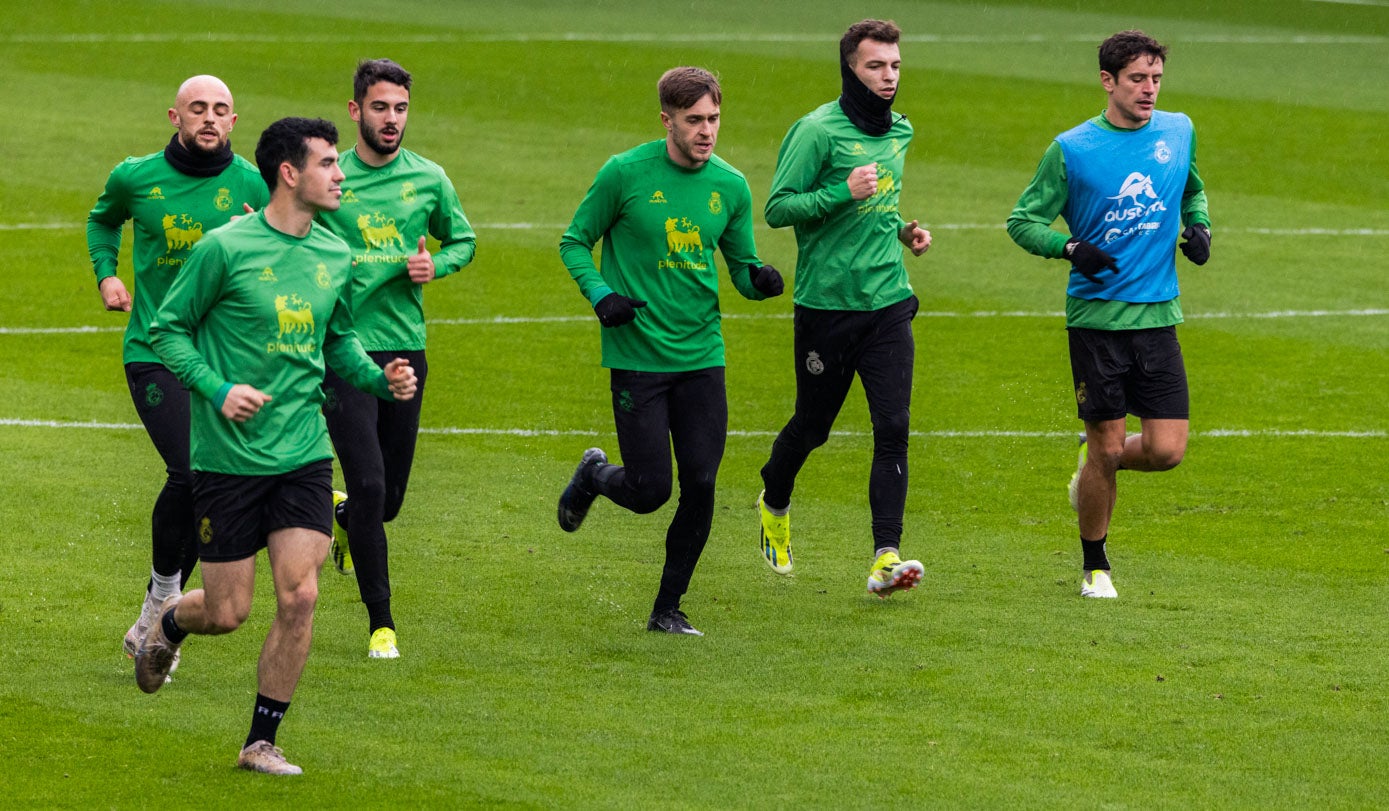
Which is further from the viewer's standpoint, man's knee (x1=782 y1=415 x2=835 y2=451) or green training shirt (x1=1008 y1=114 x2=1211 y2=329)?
man's knee (x1=782 y1=415 x2=835 y2=451)

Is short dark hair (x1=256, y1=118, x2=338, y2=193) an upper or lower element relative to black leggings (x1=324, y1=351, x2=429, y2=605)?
upper

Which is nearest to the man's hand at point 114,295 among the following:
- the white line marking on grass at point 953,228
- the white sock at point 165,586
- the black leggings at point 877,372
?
the white sock at point 165,586

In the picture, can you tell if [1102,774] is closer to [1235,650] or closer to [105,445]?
[1235,650]

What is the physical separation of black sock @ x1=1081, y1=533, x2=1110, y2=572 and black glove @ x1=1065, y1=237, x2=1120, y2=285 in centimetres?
129

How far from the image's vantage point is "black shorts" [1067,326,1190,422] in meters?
9.48

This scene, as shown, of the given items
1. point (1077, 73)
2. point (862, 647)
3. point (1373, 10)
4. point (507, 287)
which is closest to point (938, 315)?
point (507, 287)

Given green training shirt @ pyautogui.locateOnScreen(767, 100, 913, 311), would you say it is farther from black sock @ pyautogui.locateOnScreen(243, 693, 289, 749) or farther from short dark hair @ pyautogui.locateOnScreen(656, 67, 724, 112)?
black sock @ pyautogui.locateOnScreen(243, 693, 289, 749)

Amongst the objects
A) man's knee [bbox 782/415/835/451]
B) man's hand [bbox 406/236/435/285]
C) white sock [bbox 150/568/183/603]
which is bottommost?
white sock [bbox 150/568/183/603]

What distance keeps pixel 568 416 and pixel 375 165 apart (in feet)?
17.2

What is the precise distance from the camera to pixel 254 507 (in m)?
7.04

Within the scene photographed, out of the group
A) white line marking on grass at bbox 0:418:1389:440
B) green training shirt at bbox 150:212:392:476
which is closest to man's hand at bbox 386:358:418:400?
green training shirt at bbox 150:212:392:476

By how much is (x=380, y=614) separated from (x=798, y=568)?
97.0 inches

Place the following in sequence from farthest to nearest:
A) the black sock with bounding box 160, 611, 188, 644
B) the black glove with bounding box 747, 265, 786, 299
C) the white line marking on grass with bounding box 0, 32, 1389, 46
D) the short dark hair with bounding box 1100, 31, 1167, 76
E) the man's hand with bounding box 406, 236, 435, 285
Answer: the white line marking on grass with bounding box 0, 32, 1389, 46
the short dark hair with bounding box 1100, 31, 1167, 76
the black glove with bounding box 747, 265, 786, 299
the man's hand with bounding box 406, 236, 435, 285
the black sock with bounding box 160, 611, 188, 644

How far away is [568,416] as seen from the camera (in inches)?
548
